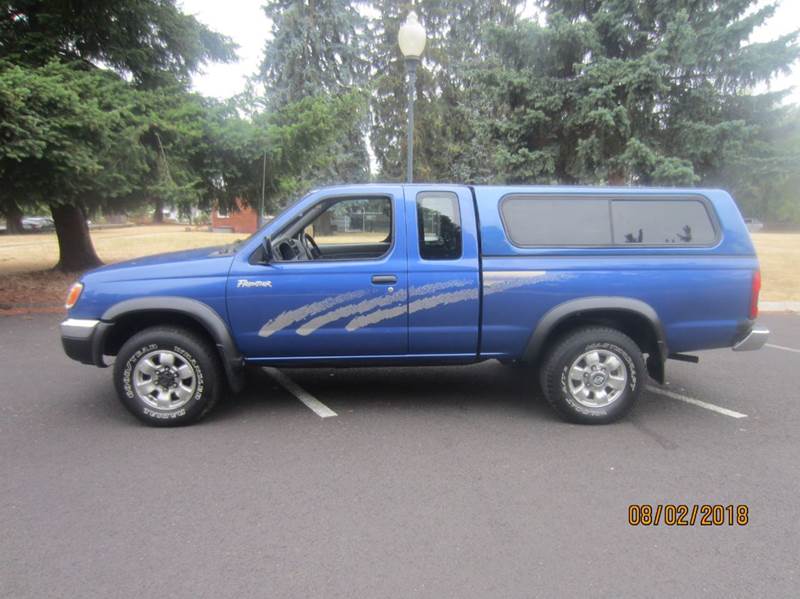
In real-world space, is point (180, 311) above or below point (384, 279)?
below

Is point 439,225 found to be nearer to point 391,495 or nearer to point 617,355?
point 617,355

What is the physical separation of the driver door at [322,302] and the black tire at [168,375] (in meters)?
0.35

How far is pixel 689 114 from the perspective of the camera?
12195 millimetres

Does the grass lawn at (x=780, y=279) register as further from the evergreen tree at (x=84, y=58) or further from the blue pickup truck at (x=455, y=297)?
the evergreen tree at (x=84, y=58)

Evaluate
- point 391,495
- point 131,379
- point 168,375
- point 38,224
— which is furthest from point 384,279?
point 38,224

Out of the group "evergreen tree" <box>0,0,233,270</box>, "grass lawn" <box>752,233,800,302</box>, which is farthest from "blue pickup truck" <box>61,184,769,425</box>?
"grass lawn" <box>752,233,800,302</box>

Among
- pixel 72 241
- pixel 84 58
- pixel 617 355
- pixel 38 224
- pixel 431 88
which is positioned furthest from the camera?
pixel 38 224

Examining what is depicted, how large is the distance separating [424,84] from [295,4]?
691 cm

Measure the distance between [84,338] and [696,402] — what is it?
5.27 meters

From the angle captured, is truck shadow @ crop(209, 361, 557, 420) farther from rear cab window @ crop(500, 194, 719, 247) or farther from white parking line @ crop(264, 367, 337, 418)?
rear cab window @ crop(500, 194, 719, 247)

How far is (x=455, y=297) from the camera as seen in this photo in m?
4.26

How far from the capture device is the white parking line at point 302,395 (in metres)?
4.58

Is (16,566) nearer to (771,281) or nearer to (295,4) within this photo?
(771,281)

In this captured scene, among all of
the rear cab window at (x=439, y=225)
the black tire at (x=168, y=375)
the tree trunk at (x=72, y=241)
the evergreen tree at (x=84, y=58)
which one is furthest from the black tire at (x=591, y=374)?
the tree trunk at (x=72, y=241)
